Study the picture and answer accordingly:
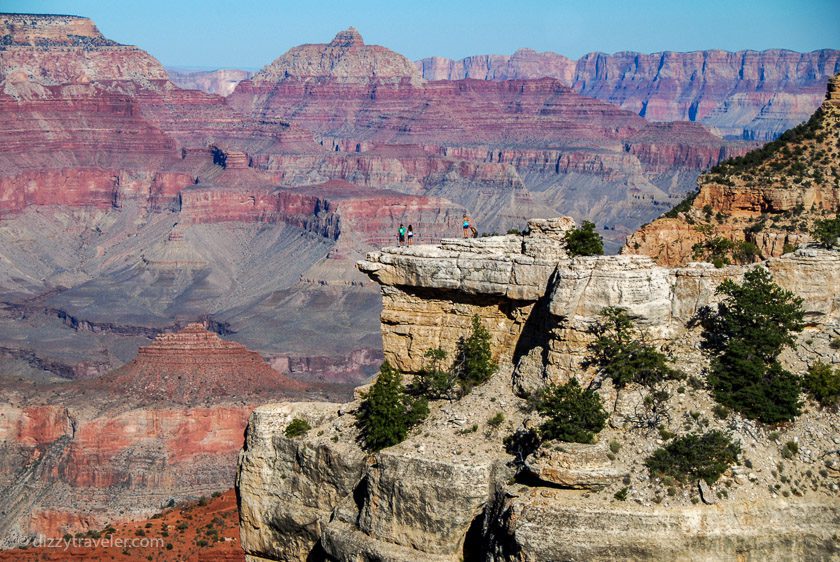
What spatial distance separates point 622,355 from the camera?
32.6 m

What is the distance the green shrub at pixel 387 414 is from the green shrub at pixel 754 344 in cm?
768

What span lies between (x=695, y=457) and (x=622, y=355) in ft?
12.4

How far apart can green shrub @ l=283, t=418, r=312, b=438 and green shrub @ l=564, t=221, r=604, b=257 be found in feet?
28.6

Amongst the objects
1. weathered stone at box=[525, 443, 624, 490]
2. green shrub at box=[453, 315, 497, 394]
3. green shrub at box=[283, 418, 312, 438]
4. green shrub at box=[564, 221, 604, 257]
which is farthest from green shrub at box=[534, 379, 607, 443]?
green shrub at box=[283, 418, 312, 438]

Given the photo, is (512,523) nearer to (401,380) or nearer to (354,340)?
(401,380)

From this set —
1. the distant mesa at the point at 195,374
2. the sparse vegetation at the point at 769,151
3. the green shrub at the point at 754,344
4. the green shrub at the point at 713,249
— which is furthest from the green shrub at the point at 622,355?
the distant mesa at the point at 195,374

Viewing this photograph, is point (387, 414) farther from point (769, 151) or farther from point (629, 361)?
point (769, 151)

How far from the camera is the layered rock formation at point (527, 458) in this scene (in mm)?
28969

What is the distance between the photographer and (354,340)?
142 m

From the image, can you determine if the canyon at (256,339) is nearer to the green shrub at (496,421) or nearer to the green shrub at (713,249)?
Answer: the green shrub at (496,421)

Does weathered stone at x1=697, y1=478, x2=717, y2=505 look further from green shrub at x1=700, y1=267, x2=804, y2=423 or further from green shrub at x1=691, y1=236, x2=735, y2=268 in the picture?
green shrub at x1=691, y1=236, x2=735, y2=268

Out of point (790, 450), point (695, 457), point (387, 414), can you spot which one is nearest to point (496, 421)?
point (387, 414)

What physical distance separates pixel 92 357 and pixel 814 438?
110m

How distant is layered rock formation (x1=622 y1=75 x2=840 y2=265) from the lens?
40.3 m
